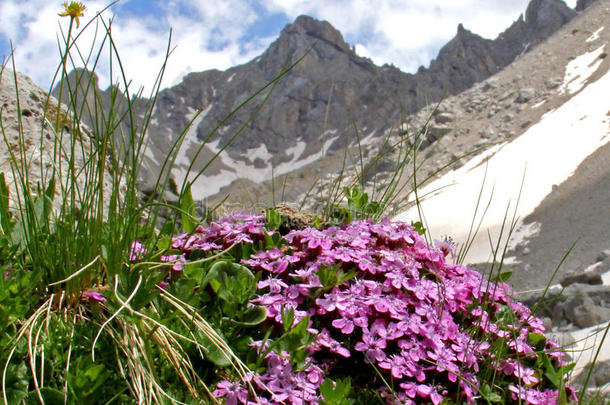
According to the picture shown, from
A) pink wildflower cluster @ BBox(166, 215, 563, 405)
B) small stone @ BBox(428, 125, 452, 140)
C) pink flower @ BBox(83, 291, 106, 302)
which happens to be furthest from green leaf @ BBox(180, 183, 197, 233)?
small stone @ BBox(428, 125, 452, 140)

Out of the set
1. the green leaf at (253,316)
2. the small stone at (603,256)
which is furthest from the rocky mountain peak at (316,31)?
the green leaf at (253,316)

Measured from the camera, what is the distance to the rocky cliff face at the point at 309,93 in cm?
12438

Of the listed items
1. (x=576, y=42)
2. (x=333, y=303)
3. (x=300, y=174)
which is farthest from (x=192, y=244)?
(x=300, y=174)

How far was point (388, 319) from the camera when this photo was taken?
7.39 ft

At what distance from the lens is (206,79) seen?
184625 millimetres

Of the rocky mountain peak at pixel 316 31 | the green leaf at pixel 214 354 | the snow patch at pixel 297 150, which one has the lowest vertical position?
the green leaf at pixel 214 354

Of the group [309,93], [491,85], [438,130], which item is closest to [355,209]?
[438,130]

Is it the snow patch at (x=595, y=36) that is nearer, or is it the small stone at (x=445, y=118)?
the small stone at (x=445, y=118)

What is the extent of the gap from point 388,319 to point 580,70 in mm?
57580

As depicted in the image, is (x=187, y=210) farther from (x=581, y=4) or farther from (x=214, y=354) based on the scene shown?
(x=581, y=4)

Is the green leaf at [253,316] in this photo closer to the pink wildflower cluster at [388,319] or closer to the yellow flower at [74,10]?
the pink wildflower cluster at [388,319]

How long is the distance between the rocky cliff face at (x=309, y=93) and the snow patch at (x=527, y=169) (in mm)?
63475

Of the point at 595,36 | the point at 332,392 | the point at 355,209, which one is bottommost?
the point at 332,392

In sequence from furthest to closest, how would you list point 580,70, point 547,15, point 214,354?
point 547,15, point 580,70, point 214,354
